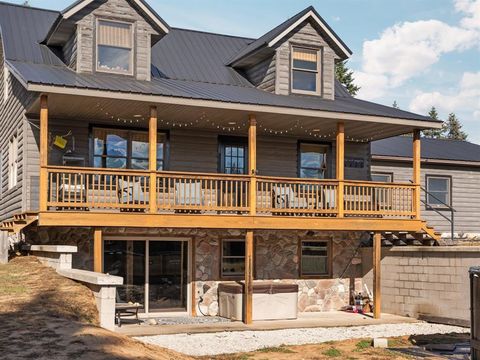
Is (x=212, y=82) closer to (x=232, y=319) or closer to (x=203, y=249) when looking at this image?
(x=203, y=249)

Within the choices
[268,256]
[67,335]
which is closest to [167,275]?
[268,256]

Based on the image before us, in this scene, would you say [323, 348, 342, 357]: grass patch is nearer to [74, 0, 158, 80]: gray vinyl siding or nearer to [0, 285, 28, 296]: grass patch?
[0, 285, 28, 296]: grass patch

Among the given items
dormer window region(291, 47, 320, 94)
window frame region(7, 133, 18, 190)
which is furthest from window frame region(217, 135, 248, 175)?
window frame region(7, 133, 18, 190)

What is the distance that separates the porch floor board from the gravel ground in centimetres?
31

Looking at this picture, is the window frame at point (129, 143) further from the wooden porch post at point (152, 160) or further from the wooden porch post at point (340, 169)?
the wooden porch post at point (340, 169)

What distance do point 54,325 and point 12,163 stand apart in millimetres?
11563

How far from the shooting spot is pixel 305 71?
21.2 meters

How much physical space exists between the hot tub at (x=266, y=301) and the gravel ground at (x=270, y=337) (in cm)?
142

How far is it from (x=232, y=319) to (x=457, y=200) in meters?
13.4

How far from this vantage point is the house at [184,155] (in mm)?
16844

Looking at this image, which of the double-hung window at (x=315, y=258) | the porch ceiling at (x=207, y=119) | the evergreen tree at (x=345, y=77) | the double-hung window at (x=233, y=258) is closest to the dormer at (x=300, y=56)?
the porch ceiling at (x=207, y=119)

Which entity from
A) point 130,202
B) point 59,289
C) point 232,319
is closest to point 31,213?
point 130,202

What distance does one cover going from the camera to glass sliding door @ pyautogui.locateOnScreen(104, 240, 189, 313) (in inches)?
721

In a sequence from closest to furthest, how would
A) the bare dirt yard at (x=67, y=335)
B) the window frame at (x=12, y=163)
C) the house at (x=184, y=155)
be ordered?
the bare dirt yard at (x=67, y=335) → the house at (x=184, y=155) → the window frame at (x=12, y=163)
